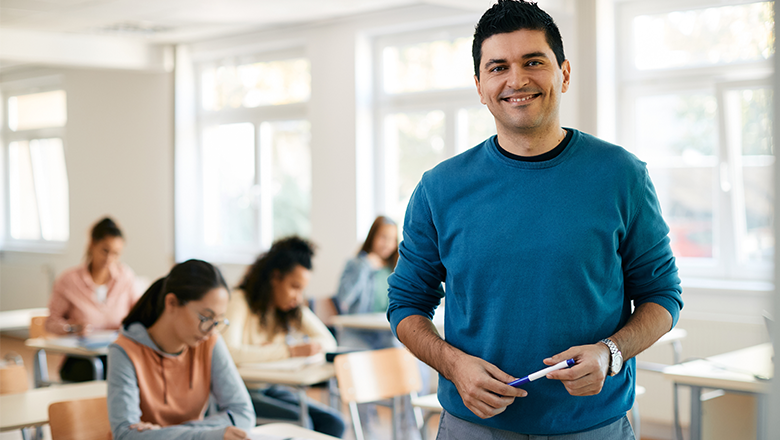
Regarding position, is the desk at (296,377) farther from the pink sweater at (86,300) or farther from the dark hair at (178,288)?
the pink sweater at (86,300)

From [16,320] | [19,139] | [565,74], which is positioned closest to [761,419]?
[565,74]

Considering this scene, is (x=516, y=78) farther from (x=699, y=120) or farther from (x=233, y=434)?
(x=699, y=120)

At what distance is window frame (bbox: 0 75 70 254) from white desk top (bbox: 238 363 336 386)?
19.8ft

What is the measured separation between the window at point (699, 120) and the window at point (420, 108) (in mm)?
1154

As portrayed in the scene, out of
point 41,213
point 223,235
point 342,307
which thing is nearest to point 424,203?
point 342,307

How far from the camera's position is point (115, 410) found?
2.10 m

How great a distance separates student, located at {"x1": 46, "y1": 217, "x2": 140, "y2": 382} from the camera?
4418mm

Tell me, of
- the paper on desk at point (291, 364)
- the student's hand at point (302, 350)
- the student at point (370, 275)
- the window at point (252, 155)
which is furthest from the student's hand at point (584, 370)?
the window at point (252, 155)

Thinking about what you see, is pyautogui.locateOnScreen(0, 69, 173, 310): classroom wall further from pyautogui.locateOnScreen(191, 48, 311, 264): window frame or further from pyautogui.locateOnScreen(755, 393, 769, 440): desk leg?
pyautogui.locateOnScreen(755, 393, 769, 440): desk leg

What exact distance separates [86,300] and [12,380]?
1.76 m

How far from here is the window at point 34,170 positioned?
8570mm

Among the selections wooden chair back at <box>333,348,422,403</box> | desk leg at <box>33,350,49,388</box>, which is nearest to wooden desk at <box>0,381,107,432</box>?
wooden chair back at <box>333,348,422,403</box>

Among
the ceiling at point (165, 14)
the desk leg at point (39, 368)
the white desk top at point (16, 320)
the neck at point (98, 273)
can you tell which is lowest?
the desk leg at point (39, 368)

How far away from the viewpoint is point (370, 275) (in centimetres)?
470
